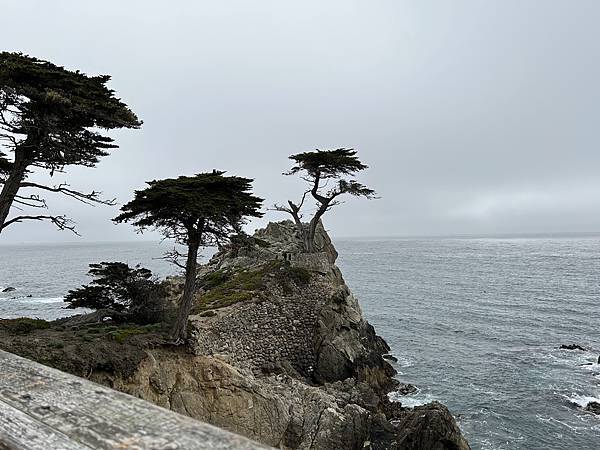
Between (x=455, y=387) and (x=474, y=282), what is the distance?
163ft

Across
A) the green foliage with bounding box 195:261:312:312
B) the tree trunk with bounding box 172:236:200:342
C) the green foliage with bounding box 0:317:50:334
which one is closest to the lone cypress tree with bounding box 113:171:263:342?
the tree trunk with bounding box 172:236:200:342

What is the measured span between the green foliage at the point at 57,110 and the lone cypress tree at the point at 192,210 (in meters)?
2.58

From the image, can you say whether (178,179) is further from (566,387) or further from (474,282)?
(474,282)

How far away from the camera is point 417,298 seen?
56.2 meters

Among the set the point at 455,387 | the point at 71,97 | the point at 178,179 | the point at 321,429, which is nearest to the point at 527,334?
the point at 455,387

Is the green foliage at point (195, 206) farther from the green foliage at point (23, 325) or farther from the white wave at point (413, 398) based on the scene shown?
the white wave at point (413, 398)

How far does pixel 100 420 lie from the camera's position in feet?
6.07

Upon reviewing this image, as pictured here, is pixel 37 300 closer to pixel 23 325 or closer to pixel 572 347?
pixel 23 325

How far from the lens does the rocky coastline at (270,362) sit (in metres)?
13.5

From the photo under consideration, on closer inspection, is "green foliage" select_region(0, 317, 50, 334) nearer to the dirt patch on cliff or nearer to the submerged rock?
the dirt patch on cliff

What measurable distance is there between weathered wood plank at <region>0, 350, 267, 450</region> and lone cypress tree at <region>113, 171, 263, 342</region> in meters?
13.2

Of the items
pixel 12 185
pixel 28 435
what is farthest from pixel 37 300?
pixel 28 435

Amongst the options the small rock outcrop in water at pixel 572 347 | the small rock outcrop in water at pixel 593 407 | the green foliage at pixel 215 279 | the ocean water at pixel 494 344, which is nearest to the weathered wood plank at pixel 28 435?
the ocean water at pixel 494 344

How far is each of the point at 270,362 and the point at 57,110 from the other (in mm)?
14899
